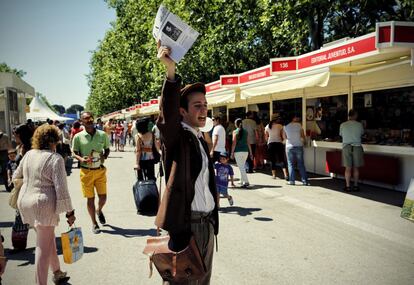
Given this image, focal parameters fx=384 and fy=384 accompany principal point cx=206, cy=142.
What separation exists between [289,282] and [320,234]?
195 centimetres

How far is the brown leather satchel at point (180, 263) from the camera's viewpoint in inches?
92.9

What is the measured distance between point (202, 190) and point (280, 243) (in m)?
3.26

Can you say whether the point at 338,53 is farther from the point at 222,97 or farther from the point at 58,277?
the point at 222,97

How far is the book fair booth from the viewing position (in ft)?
26.1

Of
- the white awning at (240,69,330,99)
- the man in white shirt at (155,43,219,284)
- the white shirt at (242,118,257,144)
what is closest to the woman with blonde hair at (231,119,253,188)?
the white awning at (240,69,330,99)

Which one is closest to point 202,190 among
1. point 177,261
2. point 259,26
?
point 177,261

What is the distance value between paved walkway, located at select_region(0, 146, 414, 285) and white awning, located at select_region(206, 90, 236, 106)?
6.72 meters

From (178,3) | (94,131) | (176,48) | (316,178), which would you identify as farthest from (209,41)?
(176,48)

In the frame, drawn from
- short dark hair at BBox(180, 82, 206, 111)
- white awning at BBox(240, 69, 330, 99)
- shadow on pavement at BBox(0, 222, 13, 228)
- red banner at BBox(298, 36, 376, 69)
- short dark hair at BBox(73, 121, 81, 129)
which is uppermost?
red banner at BBox(298, 36, 376, 69)

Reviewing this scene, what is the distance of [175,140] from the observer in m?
2.40

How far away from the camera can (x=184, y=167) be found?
2416 mm

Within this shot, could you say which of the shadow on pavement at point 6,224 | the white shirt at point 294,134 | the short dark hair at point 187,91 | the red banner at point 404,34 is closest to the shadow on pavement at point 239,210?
the white shirt at point 294,134

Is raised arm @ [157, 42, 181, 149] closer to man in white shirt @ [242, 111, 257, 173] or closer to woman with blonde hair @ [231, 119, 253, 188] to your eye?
woman with blonde hair @ [231, 119, 253, 188]

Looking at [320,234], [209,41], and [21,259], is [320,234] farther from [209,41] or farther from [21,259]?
[209,41]
